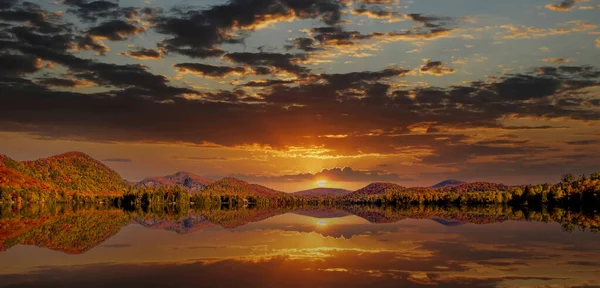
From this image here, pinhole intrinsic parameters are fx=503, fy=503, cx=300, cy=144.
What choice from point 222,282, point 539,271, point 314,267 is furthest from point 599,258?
point 222,282

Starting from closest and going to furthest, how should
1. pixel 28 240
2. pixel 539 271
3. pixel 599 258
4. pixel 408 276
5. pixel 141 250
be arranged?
pixel 408 276, pixel 539 271, pixel 599 258, pixel 141 250, pixel 28 240

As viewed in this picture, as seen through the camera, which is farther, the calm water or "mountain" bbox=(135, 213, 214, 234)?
"mountain" bbox=(135, 213, 214, 234)

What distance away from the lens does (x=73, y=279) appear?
28297 mm

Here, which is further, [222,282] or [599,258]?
[599,258]

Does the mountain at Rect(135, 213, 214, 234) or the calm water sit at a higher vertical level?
the calm water

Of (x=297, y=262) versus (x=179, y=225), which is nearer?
(x=297, y=262)

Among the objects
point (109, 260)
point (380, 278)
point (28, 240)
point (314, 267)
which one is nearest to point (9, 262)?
point (109, 260)

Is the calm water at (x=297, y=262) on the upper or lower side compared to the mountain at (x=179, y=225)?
upper

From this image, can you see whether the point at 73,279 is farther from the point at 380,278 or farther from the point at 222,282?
the point at 380,278

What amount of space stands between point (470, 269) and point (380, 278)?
724 centimetres

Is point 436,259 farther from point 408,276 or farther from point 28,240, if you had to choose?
point 28,240

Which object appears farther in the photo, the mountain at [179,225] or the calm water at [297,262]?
the mountain at [179,225]

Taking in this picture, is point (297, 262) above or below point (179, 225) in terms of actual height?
above

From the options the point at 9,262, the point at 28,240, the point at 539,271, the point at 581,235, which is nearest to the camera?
the point at 539,271
